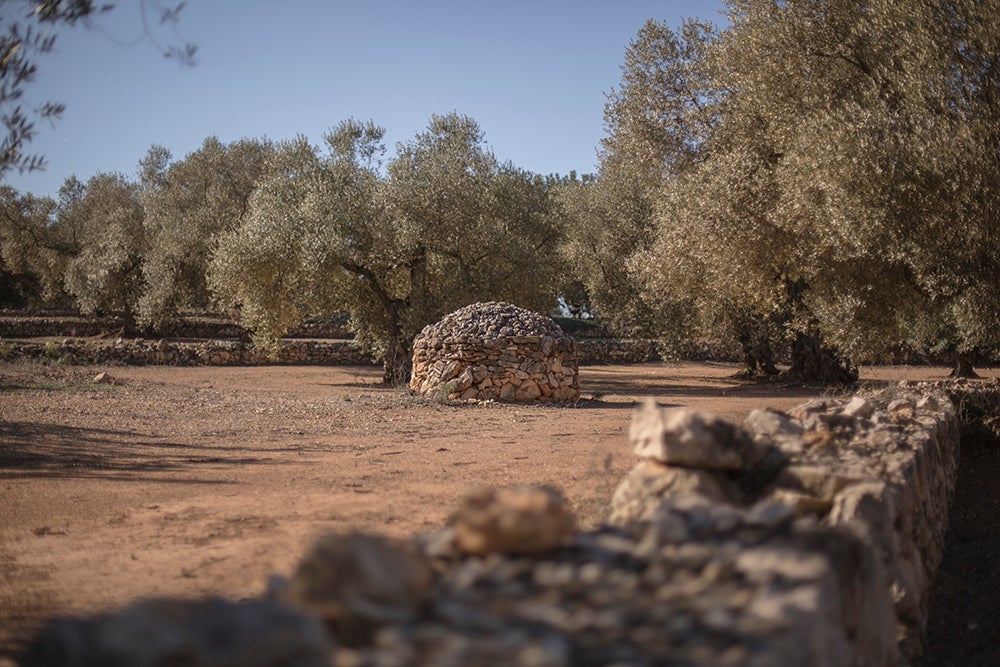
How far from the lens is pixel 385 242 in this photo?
21.6 meters

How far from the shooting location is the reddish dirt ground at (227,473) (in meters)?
4.84

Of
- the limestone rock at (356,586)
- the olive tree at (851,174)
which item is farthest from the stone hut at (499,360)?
the limestone rock at (356,586)

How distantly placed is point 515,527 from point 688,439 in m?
1.53

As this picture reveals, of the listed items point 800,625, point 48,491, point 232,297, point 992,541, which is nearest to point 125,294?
point 232,297

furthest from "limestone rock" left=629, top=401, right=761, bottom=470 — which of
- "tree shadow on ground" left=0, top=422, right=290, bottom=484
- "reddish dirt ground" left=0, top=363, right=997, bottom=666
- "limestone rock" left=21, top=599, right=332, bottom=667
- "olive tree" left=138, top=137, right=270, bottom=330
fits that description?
"olive tree" left=138, top=137, right=270, bottom=330

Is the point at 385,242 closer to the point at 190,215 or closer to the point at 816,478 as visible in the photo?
the point at 190,215

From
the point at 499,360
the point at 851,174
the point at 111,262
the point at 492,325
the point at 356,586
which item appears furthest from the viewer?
the point at 111,262

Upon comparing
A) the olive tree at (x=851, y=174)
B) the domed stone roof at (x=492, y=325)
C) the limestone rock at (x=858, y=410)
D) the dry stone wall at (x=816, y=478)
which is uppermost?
the olive tree at (x=851, y=174)

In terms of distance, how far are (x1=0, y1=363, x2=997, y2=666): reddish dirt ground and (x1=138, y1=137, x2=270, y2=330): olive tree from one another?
11.6 m

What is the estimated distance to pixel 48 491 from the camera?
746 cm

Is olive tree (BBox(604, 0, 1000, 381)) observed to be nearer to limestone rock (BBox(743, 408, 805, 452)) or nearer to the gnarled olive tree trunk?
the gnarled olive tree trunk

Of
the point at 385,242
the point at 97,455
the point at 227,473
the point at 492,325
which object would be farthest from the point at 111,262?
the point at 227,473

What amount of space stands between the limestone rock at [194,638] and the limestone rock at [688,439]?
2.18m

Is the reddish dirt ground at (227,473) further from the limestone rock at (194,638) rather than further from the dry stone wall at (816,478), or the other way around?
the limestone rock at (194,638)
